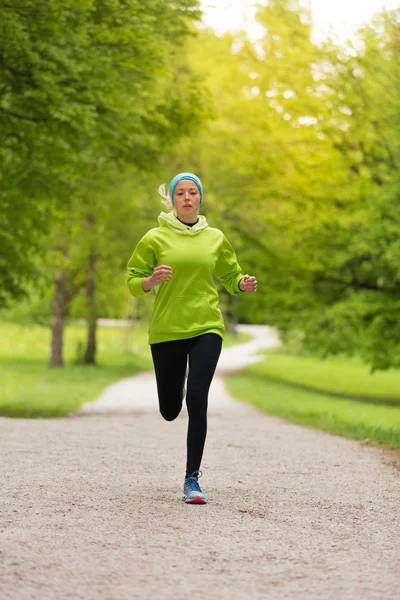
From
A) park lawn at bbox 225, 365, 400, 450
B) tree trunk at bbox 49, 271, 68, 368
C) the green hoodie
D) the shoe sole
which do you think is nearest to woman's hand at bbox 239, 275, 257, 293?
the green hoodie

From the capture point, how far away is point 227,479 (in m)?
6.86

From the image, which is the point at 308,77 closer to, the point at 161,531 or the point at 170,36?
the point at 170,36

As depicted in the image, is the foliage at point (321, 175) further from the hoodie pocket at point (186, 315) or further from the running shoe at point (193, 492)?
the running shoe at point (193, 492)

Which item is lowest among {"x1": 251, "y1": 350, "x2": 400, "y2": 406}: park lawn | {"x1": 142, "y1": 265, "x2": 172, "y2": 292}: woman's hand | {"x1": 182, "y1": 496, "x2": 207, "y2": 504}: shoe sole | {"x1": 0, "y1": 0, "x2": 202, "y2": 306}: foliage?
{"x1": 251, "y1": 350, "x2": 400, "y2": 406}: park lawn

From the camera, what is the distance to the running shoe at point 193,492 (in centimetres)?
564

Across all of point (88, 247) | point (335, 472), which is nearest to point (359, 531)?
point (335, 472)

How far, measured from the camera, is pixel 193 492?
5.66m

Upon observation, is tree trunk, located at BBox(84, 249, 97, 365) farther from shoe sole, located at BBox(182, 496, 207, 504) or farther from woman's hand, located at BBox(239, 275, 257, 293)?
Result: shoe sole, located at BBox(182, 496, 207, 504)

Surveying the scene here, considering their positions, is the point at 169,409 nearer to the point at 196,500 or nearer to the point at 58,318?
the point at 196,500

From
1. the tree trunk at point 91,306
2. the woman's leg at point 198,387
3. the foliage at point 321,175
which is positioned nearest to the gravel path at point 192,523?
the woman's leg at point 198,387

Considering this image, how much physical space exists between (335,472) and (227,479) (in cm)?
111

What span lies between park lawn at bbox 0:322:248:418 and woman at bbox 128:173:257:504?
8.60 meters

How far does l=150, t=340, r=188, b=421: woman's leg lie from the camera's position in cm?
586

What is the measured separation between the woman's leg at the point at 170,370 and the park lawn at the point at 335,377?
64.8 ft
